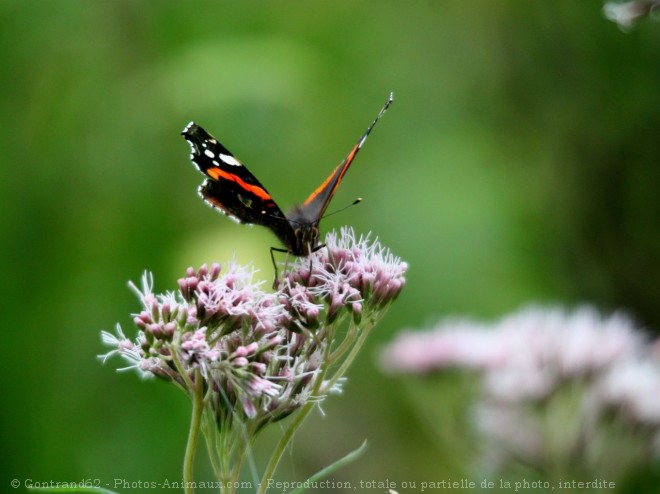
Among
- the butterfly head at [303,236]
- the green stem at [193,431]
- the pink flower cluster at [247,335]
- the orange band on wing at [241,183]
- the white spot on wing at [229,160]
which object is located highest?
the white spot on wing at [229,160]

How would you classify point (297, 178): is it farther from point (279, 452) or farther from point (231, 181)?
point (279, 452)

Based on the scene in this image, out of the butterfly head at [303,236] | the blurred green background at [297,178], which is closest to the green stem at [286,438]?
the butterfly head at [303,236]

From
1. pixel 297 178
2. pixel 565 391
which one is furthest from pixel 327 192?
pixel 297 178

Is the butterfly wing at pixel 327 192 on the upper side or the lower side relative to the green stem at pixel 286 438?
upper

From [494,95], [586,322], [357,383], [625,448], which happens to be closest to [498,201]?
[494,95]

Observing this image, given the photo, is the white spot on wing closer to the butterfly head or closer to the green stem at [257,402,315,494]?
the butterfly head

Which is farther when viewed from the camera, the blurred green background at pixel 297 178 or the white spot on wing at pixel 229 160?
the blurred green background at pixel 297 178

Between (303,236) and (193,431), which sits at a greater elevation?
(303,236)

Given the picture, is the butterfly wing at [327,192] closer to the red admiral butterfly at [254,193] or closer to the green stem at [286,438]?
the red admiral butterfly at [254,193]
